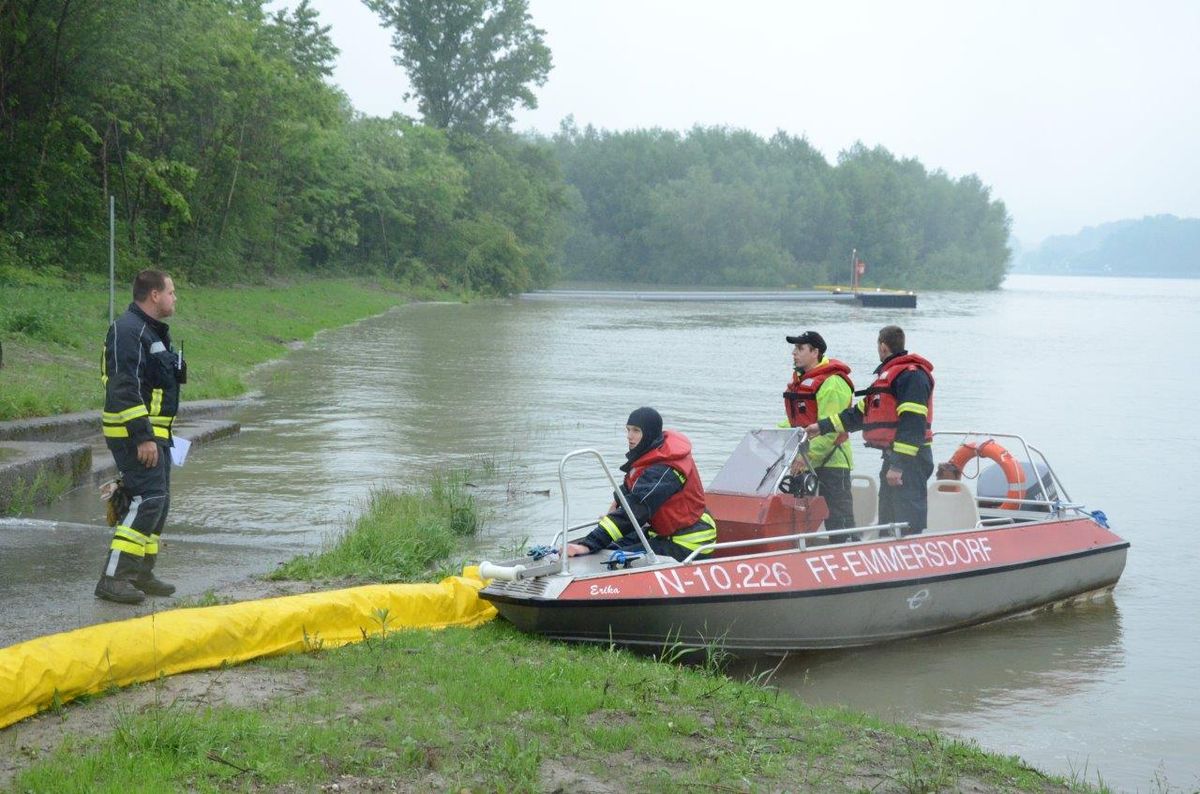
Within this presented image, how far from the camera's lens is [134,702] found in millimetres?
5602

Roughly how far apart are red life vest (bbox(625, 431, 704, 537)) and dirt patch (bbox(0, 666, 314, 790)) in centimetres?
269

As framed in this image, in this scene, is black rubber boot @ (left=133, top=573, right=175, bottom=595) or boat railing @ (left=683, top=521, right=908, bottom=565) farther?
boat railing @ (left=683, top=521, right=908, bottom=565)

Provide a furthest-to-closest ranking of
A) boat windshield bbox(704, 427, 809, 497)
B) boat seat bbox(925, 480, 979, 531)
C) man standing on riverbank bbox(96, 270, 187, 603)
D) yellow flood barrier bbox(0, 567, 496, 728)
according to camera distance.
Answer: boat seat bbox(925, 480, 979, 531) < boat windshield bbox(704, 427, 809, 497) < man standing on riverbank bbox(96, 270, 187, 603) < yellow flood barrier bbox(0, 567, 496, 728)

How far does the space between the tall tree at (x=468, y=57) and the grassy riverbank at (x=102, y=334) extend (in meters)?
38.3

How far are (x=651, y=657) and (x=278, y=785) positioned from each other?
3.05 meters

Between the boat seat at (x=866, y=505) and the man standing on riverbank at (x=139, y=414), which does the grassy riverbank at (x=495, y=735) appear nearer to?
the man standing on riverbank at (x=139, y=414)

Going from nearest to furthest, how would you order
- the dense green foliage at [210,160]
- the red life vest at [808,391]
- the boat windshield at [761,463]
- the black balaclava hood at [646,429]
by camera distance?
the black balaclava hood at [646,429]
the boat windshield at [761,463]
the red life vest at [808,391]
the dense green foliage at [210,160]

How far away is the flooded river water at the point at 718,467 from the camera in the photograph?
7887mm

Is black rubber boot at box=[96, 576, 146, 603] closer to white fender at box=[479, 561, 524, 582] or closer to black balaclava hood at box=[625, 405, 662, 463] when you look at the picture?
white fender at box=[479, 561, 524, 582]

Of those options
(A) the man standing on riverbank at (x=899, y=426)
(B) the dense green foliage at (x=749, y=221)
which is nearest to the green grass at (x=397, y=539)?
(A) the man standing on riverbank at (x=899, y=426)

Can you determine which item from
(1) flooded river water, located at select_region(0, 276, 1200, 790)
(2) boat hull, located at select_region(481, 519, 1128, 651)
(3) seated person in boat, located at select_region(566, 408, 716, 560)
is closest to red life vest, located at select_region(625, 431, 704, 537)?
(3) seated person in boat, located at select_region(566, 408, 716, 560)

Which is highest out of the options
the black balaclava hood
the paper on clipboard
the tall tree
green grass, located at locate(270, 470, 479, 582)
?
the tall tree

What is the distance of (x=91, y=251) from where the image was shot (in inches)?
1292

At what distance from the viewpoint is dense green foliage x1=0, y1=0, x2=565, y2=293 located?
30859mm
